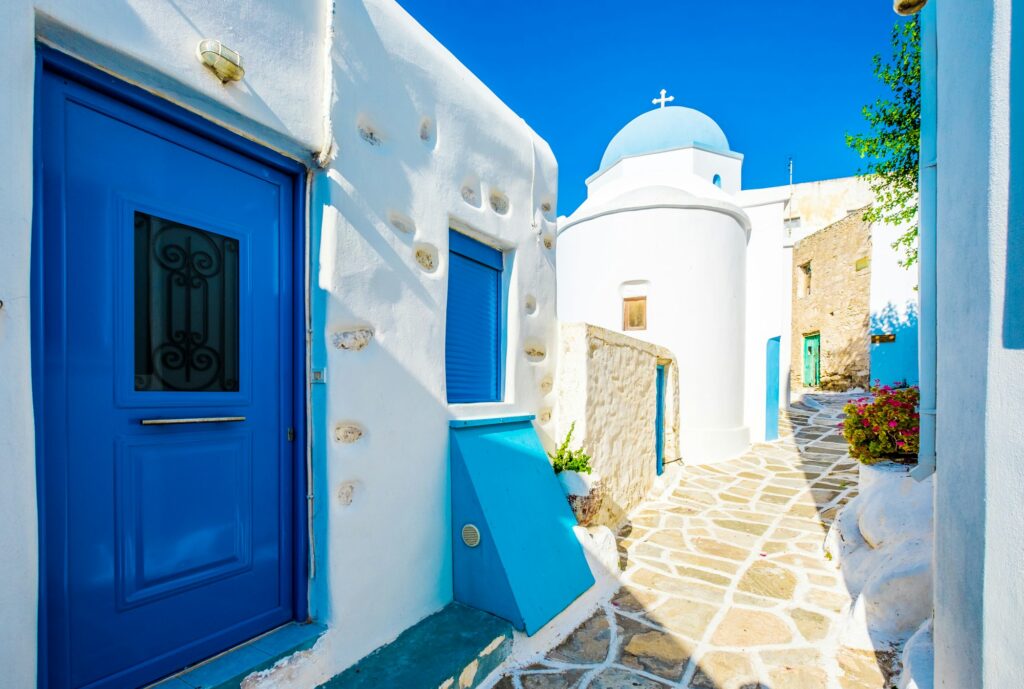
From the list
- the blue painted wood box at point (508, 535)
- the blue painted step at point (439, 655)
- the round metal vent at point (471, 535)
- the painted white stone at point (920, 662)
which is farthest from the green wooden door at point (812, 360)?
the blue painted step at point (439, 655)

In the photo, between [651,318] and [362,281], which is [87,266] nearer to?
[362,281]

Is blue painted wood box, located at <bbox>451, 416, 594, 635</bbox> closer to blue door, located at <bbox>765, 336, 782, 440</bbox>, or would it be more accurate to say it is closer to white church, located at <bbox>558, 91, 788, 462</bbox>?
white church, located at <bbox>558, 91, 788, 462</bbox>

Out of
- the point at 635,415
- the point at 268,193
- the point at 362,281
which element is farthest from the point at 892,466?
the point at 268,193

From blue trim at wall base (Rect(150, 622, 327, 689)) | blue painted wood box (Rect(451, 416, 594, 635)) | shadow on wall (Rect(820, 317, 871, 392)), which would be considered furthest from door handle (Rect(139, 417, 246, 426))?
shadow on wall (Rect(820, 317, 871, 392))

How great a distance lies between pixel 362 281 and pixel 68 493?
1531mm

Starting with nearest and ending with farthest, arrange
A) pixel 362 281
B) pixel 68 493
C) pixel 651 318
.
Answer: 1. pixel 68 493
2. pixel 362 281
3. pixel 651 318

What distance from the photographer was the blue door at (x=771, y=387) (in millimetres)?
10867

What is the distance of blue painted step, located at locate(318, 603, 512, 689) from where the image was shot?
243 centimetres

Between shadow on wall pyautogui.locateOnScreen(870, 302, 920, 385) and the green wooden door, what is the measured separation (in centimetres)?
556

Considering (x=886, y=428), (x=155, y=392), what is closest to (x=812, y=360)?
(x=886, y=428)

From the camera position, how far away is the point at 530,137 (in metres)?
4.48

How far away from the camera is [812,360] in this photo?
19.5 metres

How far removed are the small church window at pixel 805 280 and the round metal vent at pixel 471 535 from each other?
20296 mm

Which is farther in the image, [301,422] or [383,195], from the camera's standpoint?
[383,195]
